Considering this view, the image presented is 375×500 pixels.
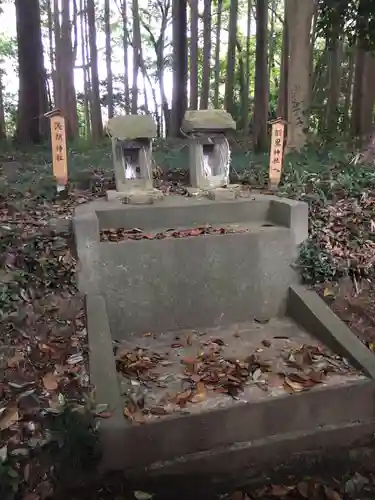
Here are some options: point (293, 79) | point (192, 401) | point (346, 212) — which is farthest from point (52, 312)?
point (293, 79)

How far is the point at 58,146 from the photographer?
6043 millimetres

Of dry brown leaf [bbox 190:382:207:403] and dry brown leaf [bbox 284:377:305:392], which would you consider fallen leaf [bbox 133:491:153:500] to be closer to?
dry brown leaf [bbox 190:382:207:403]

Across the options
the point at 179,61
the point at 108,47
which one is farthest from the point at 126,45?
the point at 179,61

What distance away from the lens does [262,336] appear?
15.5 ft

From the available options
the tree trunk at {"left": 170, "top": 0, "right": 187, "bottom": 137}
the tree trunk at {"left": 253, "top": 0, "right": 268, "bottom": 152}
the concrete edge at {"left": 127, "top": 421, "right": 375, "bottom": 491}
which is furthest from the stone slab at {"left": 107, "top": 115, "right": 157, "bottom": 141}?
the tree trunk at {"left": 170, "top": 0, "right": 187, "bottom": 137}

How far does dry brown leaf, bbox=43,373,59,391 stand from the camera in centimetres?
327

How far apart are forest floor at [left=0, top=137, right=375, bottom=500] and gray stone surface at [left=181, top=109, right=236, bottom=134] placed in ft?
3.33

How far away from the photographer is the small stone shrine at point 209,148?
6.36 m

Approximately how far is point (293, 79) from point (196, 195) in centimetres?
341

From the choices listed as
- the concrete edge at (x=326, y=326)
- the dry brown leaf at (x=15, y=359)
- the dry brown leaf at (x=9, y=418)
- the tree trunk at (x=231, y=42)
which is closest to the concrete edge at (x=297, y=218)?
the concrete edge at (x=326, y=326)

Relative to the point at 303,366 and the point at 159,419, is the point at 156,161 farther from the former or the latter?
the point at 159,419

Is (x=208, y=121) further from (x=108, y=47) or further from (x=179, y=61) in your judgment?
(x=108, y=47)

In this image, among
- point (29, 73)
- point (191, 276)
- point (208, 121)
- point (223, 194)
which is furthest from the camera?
point (29, 73)

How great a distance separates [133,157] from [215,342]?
3.09 m
